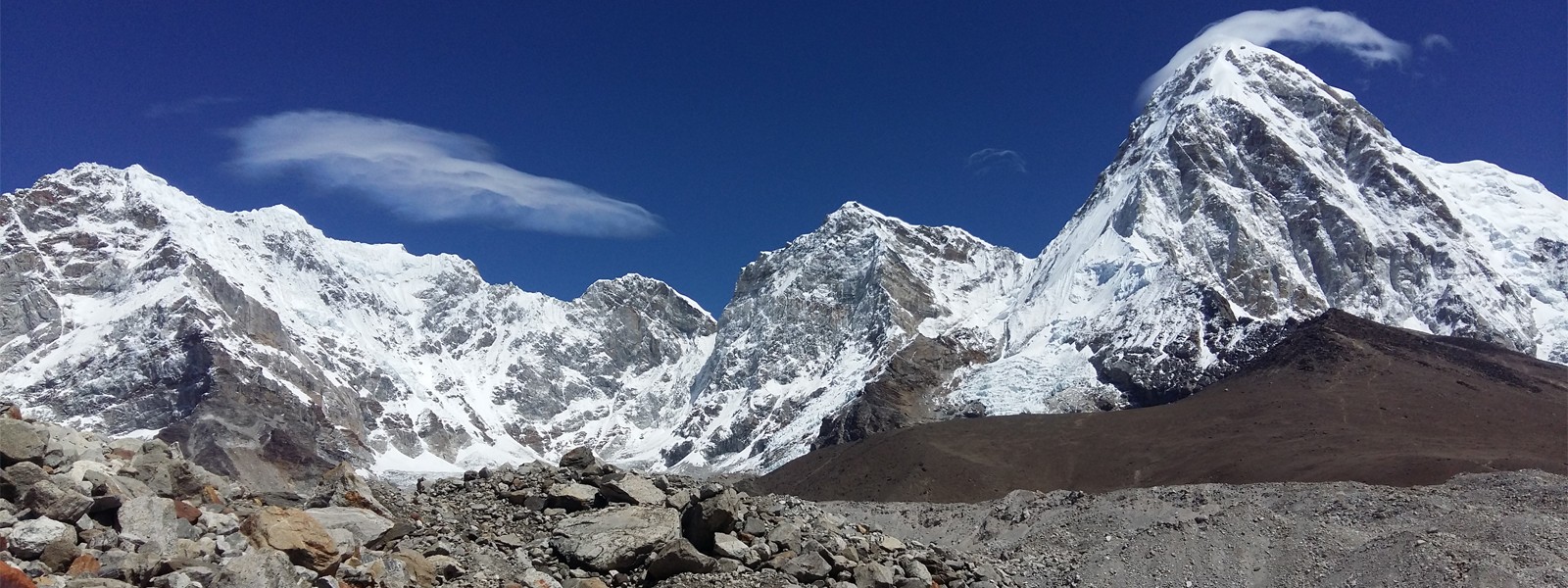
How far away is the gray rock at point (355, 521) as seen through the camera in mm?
17219

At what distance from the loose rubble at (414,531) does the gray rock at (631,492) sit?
0.11 feet

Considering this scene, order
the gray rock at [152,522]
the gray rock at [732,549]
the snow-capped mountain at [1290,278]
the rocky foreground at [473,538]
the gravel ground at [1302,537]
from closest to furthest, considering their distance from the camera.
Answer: the rocky foreground at [473,538] < the gray rock at [152,522] < the gray rock at [732,549] < the gravel ground at [1302,537] < the snow-capped mountain at [1290,278]

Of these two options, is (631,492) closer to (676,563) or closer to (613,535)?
(613,535)

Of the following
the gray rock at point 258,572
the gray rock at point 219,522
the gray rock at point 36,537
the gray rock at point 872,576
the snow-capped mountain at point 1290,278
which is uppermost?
the snow-capped mountain at point 1290,278

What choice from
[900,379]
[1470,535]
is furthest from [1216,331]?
[1470,535]

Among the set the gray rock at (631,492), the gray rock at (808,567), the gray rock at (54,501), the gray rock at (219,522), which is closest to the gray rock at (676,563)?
the gray rock at (808,567)

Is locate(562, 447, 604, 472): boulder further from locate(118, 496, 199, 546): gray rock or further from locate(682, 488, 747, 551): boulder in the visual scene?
locate(118, 496, 199, 546): gray rock

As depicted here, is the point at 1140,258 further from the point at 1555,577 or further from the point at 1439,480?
the point at 1555,577

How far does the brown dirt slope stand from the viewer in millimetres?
93562

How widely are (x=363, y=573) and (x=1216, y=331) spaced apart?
158797mm

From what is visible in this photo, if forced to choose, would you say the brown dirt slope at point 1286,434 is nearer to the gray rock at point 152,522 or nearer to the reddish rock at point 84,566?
the gray rock at point 152,522

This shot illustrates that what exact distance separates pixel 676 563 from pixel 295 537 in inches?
263

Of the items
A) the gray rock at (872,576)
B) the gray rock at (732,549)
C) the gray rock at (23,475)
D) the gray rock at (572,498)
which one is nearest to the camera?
the gray rock at (23,475)

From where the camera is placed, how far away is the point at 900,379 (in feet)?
623
